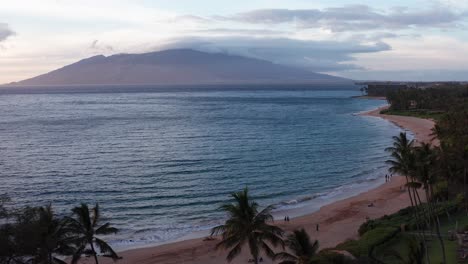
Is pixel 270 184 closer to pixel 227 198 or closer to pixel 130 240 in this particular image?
pixel 227 198

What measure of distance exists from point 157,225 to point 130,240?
12.4ft

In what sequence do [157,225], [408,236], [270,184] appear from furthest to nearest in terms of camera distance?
[270,184], [157,225], [408,236]

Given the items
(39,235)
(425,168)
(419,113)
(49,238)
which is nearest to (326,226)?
(425,168)

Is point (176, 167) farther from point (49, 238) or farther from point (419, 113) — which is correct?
point (419, 113)

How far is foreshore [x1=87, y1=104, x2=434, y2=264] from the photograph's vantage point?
114ft

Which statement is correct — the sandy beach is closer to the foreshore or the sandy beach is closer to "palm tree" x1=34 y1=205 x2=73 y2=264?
the foreshore

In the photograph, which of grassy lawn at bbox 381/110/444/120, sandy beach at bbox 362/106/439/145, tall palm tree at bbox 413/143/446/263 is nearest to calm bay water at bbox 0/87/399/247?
sandy beach at bbox 362/106/439/145

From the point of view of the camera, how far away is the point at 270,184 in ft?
187

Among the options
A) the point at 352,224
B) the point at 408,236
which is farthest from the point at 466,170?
the point at 408,236

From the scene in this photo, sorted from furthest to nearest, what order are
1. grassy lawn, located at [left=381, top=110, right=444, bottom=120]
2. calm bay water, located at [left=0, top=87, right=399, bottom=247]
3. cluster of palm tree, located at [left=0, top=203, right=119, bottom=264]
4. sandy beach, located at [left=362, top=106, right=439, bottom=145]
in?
grassy lawn, located at [left=381, top=110, right=444, bottom=120], sandy beach, located at [left=362, top=106, right=439, bottom=145], calm bay water, located at [left=0, top=87, right=399, bottom=247], cluster of palm tree, located at [left=0, top=203, right=119, bottom=264]

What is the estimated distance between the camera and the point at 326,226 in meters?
42.6

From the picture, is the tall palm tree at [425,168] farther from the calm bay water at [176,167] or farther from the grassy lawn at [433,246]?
the calm bay water at [176,167]

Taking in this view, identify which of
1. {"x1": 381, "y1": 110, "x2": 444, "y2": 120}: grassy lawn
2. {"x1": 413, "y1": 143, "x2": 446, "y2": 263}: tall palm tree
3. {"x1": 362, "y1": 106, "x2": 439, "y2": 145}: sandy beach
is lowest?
{"x1": 362, "y1": 106, "x2": 439, "y2": 145}: sandy beach

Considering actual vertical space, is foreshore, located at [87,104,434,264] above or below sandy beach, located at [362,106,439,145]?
below
